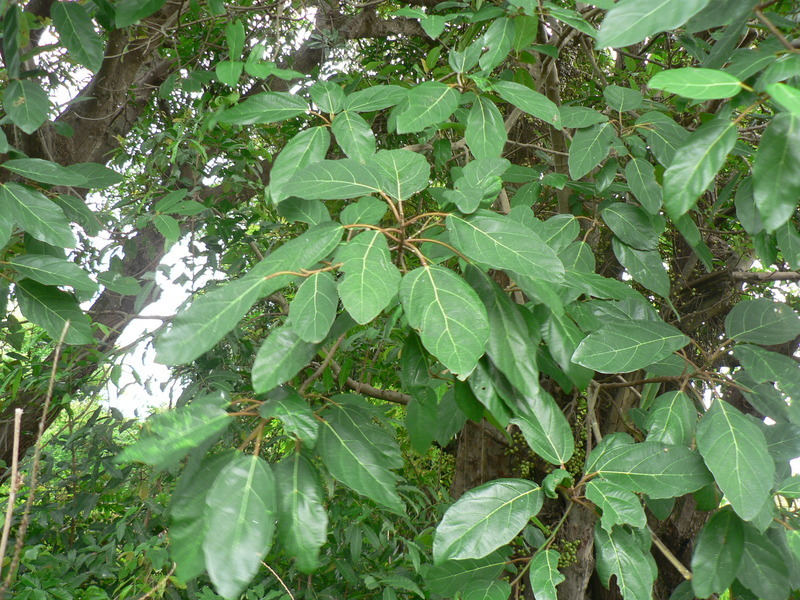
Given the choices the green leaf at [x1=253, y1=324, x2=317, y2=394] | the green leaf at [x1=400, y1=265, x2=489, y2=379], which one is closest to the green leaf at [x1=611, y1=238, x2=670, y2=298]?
the green leaf at [x1=400, y1=265, x2=489, y2=379]

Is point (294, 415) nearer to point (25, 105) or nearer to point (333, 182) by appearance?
point (333, 182)

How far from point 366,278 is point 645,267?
0.76m

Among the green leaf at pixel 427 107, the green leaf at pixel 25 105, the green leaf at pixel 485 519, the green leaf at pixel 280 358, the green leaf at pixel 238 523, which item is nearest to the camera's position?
the green leaf at pixel 238 523

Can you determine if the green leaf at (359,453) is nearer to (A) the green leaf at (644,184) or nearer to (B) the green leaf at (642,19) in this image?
(B) the green leaf at (642,19)

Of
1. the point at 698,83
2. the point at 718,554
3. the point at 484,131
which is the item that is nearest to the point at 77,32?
the point at 484,131

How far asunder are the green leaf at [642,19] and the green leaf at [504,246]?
230 mm

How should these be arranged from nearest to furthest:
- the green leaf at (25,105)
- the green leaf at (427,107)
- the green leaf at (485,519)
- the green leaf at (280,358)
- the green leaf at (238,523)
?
the green leaf at (238,523) < the green leaf at (280,358) < the green leaf at (485,519) < the green leaf at (427,107) < the green leaf at (25,105)

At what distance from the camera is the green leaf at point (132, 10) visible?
887 mm

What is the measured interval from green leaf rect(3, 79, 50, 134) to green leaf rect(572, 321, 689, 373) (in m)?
0.97

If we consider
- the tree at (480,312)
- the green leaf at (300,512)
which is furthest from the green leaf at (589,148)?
the green leaf at (300,512)

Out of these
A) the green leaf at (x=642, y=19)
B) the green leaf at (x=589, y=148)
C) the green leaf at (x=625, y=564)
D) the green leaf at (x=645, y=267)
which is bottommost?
the green leaf at (x=625, y=564)

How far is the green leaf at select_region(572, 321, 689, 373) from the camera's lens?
94cm

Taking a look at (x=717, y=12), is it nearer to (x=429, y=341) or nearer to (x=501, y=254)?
(x=501, y=254)

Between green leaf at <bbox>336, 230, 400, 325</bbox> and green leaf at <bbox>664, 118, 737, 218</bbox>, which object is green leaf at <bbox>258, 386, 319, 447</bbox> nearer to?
green leaf at <bbox>336, 230, 400, 325</bbox>
